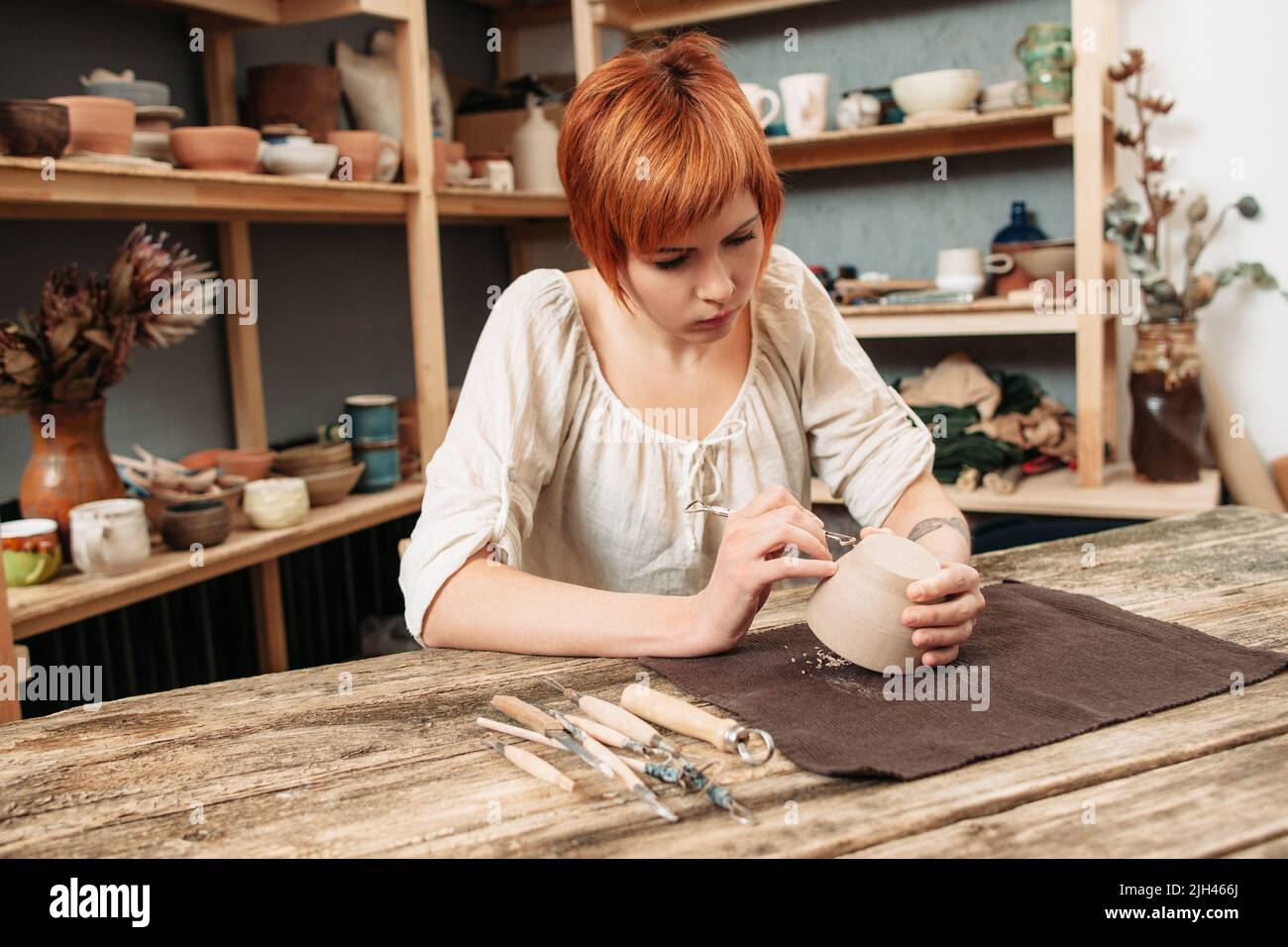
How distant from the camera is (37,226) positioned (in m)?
2.45

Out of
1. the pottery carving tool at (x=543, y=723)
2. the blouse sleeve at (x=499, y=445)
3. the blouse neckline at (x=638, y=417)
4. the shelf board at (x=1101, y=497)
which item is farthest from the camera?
the shelf board at (x=1101, y=497)

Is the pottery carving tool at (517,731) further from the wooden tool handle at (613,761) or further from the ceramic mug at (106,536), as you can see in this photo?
the ceramic mug at (106,536)

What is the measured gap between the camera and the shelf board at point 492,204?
10.2 ft

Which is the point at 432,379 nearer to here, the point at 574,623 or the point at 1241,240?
the point at 574,623

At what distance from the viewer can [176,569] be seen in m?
2.21

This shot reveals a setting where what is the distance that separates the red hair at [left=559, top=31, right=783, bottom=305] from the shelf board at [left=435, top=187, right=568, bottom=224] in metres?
1.60

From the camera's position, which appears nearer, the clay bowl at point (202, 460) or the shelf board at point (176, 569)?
the shelf board at point (176, 569)

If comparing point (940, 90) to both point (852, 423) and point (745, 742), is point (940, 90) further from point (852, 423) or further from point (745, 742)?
point (745, 742)

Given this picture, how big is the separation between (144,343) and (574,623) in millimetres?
1393

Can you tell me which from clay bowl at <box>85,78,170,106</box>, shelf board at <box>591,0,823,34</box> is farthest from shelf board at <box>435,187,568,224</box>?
clay bowl at <box>85,78,170,106</box>

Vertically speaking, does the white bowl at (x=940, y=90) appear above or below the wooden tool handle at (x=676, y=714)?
above

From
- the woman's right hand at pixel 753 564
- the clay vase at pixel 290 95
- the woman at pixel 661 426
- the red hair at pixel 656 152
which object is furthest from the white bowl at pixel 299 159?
the woman's right hand at pixel 753 564

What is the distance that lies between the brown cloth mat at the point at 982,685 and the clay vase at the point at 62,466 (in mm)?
1471
